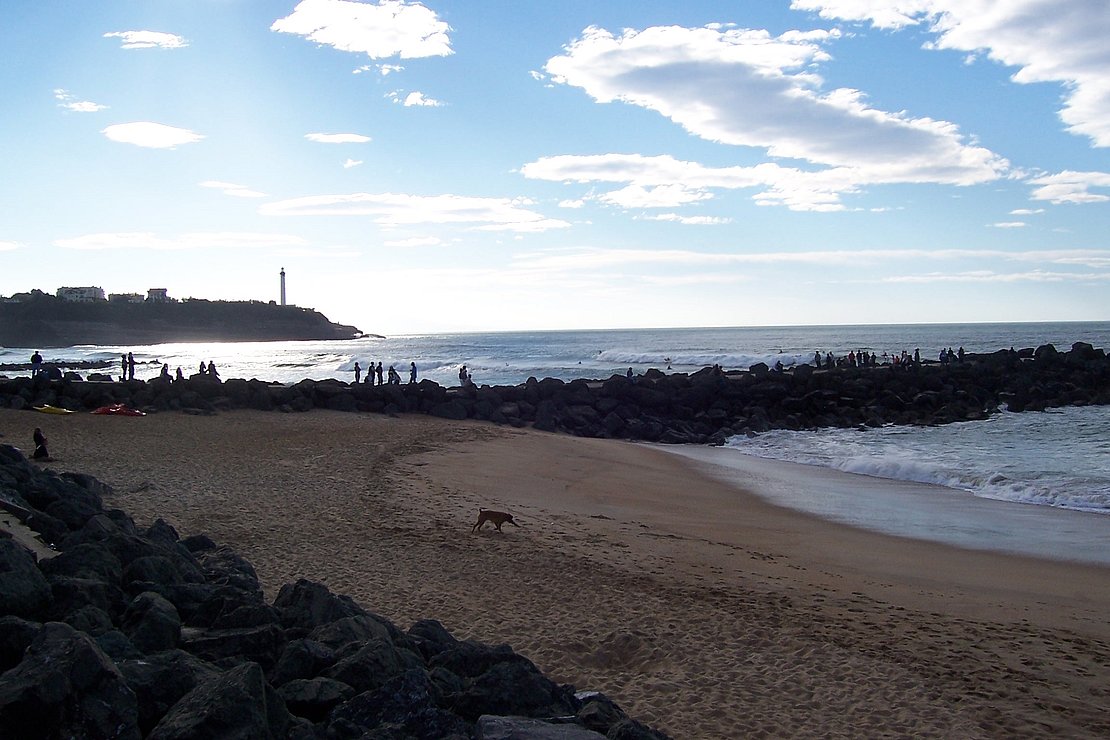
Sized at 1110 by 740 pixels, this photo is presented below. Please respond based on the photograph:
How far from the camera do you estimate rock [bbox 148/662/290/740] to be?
3322 mm

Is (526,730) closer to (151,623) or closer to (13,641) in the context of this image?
(151,623)

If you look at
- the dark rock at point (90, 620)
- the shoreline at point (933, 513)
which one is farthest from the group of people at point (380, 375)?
the dark rock at point (90, 620)

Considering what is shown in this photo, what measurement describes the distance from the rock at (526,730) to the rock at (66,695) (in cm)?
147

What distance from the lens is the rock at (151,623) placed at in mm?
4355

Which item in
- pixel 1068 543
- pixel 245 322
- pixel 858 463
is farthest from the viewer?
pixel 245 322

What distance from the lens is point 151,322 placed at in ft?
348

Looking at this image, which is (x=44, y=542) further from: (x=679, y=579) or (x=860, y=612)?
(x=860, y=612)

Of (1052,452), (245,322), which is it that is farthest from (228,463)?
(245,322)

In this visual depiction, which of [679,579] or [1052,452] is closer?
[679,579]

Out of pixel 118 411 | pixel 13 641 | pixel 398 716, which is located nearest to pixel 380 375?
pixel 118 411

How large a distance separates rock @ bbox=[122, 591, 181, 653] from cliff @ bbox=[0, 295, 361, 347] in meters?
105

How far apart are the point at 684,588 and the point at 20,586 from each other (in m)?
5.34

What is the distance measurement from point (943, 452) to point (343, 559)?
604 inches

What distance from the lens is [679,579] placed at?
26.6 feet
